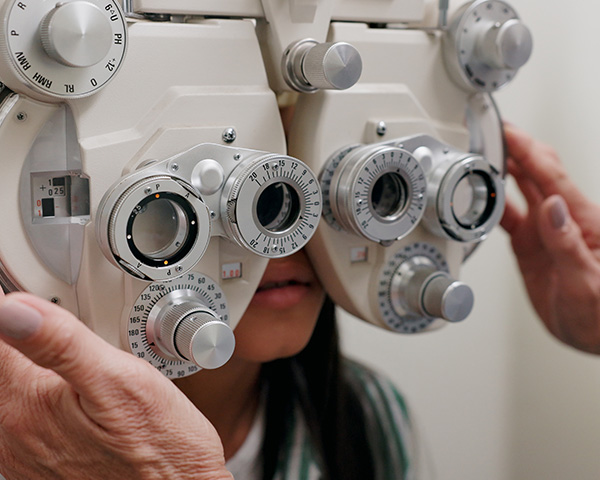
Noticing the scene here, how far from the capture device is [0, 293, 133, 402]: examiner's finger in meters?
0.33

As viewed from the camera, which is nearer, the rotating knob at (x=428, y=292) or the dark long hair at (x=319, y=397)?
the rotating knob at (x=428, y=292)

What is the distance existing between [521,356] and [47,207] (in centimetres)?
84

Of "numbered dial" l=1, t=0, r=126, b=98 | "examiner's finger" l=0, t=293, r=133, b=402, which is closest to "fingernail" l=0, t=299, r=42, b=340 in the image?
"examiner's finger" l=0, t=293, r=133, b=402

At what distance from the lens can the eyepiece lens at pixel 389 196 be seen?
0.48 meters

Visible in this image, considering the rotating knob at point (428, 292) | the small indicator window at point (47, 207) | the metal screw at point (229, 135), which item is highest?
the metal screw at point (229, 135)

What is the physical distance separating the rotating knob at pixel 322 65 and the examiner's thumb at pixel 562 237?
31 cm

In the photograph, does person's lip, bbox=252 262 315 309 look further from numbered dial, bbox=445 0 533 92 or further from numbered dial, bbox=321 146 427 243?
numbered dial, bbox=445 0 533 92

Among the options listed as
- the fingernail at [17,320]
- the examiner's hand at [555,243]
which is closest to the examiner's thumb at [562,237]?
the examiner's hand at [555,243]

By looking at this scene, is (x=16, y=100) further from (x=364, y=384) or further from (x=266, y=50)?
(x=364, y=384)

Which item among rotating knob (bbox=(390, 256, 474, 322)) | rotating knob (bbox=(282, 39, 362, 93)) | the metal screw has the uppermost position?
rotating knob (bbox=(282, 39, 362, 93))

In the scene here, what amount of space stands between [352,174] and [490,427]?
2.50 ft

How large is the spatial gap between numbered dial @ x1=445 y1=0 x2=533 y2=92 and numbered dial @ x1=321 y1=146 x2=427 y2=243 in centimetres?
10

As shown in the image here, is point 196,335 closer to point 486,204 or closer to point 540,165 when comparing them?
point 486,204

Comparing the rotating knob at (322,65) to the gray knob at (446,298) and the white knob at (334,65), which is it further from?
the gray knob at (446,298)
